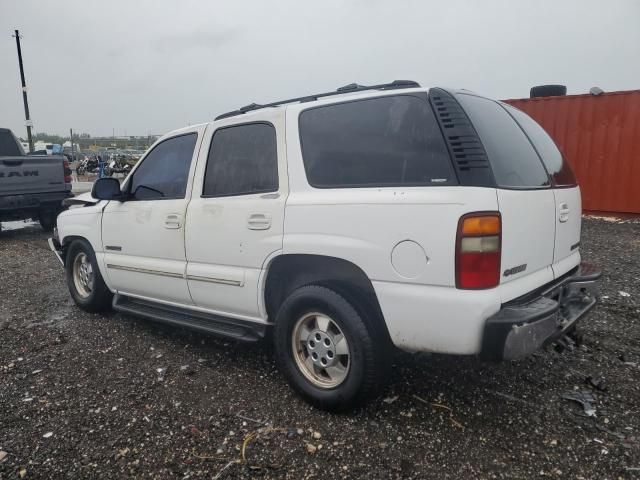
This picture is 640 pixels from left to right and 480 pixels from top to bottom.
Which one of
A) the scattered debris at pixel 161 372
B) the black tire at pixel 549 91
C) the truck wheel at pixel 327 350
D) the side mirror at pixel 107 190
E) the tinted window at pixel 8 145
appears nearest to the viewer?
the truck wheel at pixel 327 350

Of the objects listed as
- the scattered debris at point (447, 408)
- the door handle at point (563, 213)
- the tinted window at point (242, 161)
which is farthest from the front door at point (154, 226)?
the door handle at point (563, 213)

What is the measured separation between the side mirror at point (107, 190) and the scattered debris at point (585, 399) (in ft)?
12.2

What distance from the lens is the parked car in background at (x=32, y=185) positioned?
840 centimetres

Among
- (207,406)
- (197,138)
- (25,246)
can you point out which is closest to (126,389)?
(207,406)

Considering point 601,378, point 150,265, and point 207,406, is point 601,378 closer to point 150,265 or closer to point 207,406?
point 207,406

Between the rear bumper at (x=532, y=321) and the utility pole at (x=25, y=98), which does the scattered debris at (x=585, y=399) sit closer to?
the rear bumper at (x=532, y=321)

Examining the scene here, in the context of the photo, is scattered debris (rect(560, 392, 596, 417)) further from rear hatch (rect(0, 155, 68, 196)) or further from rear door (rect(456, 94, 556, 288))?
rear hatch (rect(0, 155, 68, 196))

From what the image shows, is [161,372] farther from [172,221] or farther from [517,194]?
[517,194]

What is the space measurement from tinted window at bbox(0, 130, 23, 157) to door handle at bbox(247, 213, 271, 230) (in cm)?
923

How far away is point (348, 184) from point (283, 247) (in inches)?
22.3

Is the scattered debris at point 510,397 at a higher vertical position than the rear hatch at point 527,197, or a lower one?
lower

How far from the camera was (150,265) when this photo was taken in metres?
3.83

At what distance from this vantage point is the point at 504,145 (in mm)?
2598

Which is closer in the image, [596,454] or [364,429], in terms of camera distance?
[596,454]
